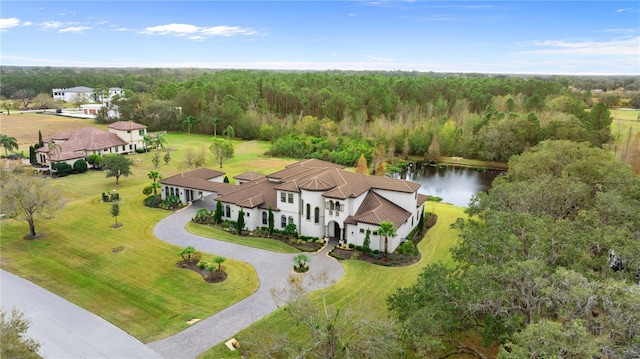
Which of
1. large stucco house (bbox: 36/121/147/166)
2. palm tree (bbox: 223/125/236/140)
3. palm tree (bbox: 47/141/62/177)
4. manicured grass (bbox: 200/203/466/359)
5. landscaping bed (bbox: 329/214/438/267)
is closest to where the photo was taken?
manicured grass (bbox: 200/203/466/359)

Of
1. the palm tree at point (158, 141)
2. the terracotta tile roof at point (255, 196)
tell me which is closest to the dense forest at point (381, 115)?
the palm tree at point (158, 141)

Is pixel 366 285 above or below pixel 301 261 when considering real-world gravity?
below

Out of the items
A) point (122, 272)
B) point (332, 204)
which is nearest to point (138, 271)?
point (122, 272)

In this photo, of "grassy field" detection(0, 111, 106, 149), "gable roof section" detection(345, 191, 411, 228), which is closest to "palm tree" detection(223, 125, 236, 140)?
"grassy field" detection(0, 111, 106, 149)

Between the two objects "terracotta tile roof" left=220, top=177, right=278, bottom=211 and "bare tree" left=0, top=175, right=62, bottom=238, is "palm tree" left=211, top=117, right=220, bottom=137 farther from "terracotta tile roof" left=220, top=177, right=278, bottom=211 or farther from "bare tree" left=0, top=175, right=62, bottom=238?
"bare tree" left=0, top=175, right=62, bottom=238

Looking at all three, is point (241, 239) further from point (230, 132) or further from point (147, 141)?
point (230, 132)

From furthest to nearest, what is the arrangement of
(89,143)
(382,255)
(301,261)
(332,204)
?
1. (89,143)
2. (332,204)
3. (382,255)
4. (301,261)

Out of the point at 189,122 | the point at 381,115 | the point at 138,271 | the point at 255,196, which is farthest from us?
the point at 189,122
